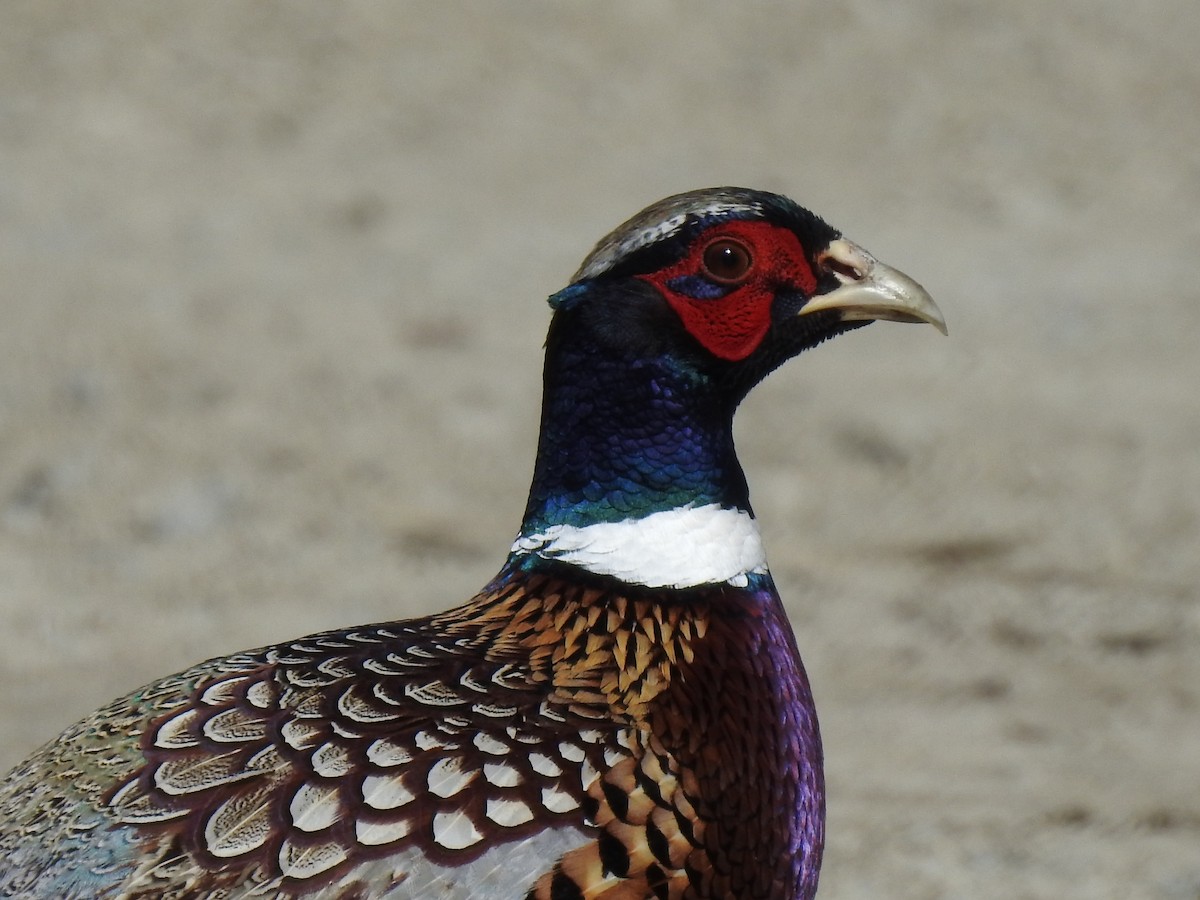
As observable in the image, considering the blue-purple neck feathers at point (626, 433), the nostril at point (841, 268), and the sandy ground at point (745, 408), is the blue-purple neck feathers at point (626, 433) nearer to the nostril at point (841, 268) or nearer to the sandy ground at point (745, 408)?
the nostril at point (841, 268)

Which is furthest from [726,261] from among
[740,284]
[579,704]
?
[579,704]

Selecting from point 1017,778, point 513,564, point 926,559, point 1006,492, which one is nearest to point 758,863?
point 513,564

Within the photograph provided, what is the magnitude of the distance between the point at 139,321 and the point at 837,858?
416cm

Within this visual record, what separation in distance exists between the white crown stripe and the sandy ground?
156cm

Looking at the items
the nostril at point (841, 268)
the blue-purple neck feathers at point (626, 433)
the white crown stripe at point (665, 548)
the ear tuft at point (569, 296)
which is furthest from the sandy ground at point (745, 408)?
the ear tuft at point (569, 296)

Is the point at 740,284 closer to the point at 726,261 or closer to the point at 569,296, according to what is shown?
the point at 726,261

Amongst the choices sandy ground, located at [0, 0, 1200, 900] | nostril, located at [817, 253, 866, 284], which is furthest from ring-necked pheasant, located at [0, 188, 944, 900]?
sandy ground, located at [0, 0, 1200, 900]

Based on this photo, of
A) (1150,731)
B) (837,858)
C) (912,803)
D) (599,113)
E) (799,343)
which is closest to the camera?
(799,343)

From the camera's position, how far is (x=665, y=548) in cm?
289

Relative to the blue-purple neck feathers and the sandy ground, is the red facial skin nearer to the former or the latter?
the blue-purple neck feathers

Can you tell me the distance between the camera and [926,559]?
5930 millimetres

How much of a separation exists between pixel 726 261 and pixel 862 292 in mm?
254

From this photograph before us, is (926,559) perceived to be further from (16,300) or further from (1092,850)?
(16,300)

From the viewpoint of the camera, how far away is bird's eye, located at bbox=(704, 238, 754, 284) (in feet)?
9.38
